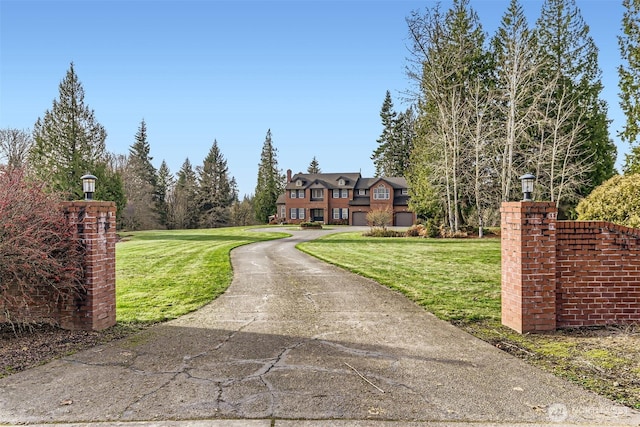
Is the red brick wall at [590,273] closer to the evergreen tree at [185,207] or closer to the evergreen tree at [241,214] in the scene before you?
the evergreen tree at [185,207]

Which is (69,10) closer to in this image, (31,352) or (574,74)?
(31,352)

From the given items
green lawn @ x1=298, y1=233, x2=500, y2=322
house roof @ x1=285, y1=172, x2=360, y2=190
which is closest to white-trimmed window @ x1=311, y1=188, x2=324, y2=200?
house roof @ x1=285, y1=172, x2=360, y2=190

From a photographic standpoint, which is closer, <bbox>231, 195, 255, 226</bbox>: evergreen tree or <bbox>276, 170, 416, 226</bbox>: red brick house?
<bbox>276, 170, 416, 226</bbox>: red brick house

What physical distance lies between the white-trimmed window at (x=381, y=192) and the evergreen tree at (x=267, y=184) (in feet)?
51.3

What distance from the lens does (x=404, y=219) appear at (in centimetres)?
4859

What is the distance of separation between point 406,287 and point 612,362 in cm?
487

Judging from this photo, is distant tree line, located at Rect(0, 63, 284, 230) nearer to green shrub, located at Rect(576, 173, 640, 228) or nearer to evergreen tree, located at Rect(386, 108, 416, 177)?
evergreen tree, located at Rect(386, 108, 416, 177)

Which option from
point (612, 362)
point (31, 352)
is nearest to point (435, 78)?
point (612, 362)

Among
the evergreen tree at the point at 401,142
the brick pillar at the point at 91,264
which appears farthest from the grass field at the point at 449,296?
the evergreen tree at the point at 401,142

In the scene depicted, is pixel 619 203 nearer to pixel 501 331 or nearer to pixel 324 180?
pixel 501 331

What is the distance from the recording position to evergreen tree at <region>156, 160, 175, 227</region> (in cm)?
5053

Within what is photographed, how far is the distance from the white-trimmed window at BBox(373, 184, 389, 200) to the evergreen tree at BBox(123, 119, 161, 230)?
1036 inches

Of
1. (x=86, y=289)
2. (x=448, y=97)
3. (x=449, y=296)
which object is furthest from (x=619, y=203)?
(x=448, y=97)

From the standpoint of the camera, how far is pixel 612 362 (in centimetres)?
473
